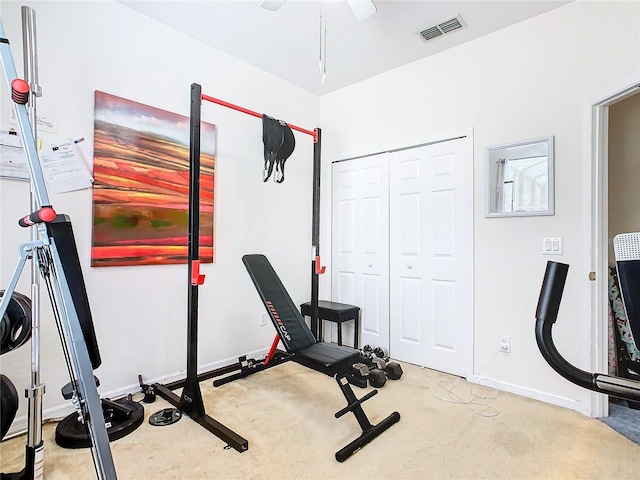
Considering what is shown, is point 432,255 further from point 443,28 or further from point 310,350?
point 443,28

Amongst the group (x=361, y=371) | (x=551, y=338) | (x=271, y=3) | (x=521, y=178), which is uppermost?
(x=271, y=3)

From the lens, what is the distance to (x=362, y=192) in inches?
139

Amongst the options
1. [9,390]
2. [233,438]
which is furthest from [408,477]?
[9,390]

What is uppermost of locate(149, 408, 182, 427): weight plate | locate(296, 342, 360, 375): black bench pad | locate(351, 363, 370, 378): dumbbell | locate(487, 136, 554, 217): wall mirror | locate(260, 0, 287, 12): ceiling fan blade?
locate(260, 0, 287, 12): ceiling fan blade

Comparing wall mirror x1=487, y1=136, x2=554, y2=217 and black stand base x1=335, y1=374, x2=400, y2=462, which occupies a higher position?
wall mirror x1=487, y1=136, x2=554, y2=217

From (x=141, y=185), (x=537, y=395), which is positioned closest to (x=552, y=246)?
(x=537, y=395)

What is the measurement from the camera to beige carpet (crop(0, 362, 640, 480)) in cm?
166

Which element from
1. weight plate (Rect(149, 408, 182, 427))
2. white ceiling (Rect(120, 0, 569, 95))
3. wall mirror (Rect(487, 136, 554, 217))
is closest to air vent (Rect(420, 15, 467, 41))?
white ceiling (Rect(120, 0, 569, 95))

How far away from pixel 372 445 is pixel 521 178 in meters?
2.09

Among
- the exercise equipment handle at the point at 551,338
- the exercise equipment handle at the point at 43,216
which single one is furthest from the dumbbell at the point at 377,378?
the exercise equipment handle at the point at 43,216

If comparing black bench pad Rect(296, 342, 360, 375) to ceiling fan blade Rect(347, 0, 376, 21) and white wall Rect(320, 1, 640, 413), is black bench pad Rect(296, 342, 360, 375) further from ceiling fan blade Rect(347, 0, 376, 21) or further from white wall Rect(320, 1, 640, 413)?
ceiling fan blade Rect(347, 0, 376, 21)

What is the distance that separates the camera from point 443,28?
262 cm

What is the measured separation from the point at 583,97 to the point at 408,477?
2.51 meters

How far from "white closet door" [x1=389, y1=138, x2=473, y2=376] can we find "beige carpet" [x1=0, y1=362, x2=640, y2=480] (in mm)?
571
